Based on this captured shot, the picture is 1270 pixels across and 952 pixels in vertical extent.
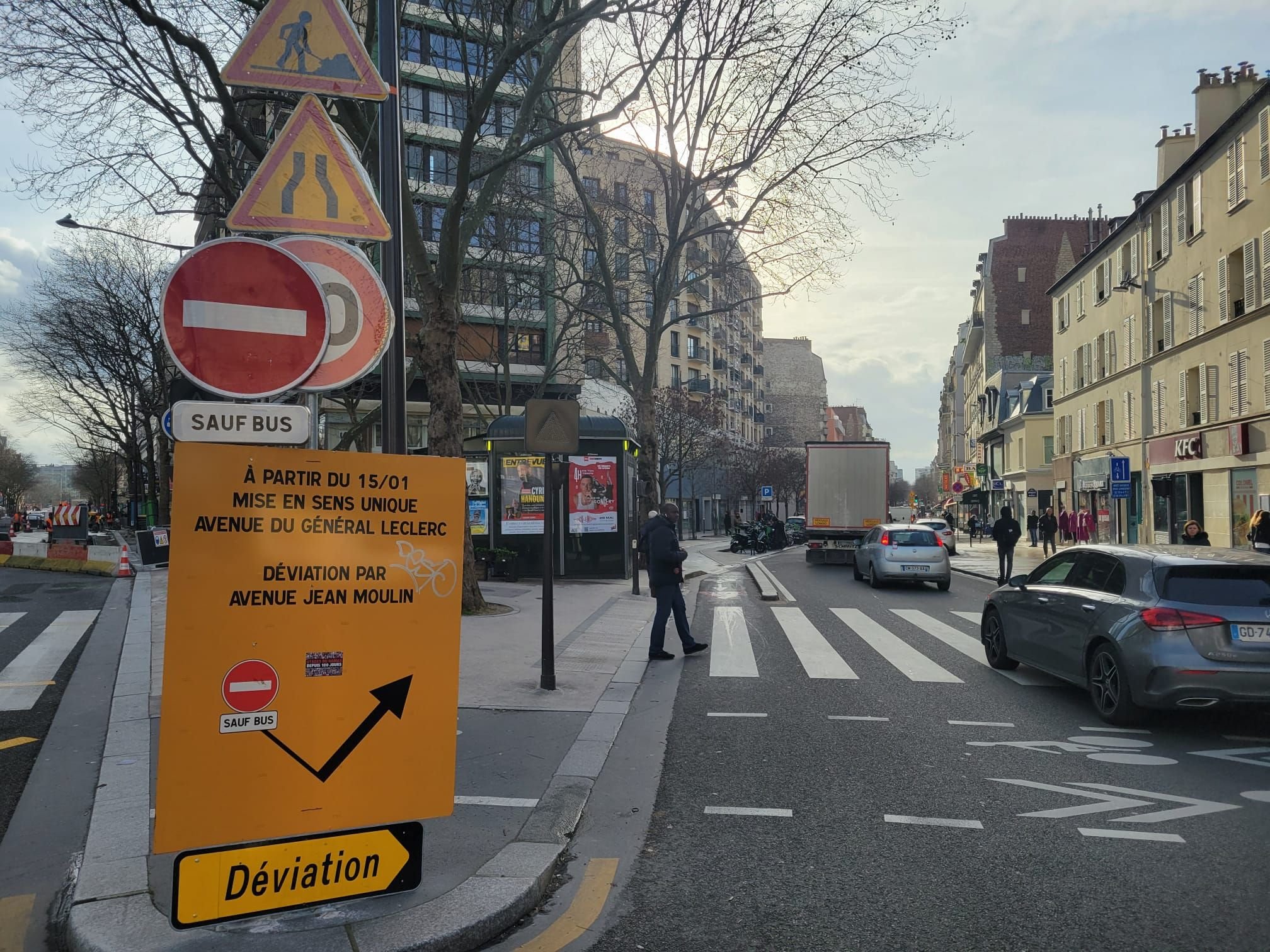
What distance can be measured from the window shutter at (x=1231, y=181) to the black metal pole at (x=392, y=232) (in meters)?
25.7

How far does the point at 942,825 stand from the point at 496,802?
2.31 metres

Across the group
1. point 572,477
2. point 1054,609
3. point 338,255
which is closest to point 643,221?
point 572,477

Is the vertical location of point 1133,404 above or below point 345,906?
above

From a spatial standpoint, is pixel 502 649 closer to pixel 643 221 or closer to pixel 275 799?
pixel 275 799

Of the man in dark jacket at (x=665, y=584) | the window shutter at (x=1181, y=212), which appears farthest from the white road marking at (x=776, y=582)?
the window shutter at (x=1181, y=212)

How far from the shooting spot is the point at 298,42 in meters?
4.24

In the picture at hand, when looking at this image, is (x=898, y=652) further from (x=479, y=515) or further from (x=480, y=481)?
(x=479, y=515)

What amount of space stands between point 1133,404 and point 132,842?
35133 mm

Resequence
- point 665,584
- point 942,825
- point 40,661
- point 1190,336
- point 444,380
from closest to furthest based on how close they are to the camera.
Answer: point 942,825 → point 40,661 → point 665,584 → point 444,380 → point 1190,336

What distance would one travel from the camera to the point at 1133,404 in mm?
33250

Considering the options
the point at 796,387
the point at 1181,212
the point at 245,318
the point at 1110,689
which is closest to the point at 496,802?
the point at 245,318

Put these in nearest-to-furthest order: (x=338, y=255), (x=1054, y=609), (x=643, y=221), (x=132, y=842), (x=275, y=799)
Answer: (x=275, y=799)
(x=338, y=255)
(x=132, y=842)
(x=1054, y=609)
(x=643, y=221)

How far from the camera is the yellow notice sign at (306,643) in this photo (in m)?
3.35

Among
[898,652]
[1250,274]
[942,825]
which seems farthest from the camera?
[1250,274]
